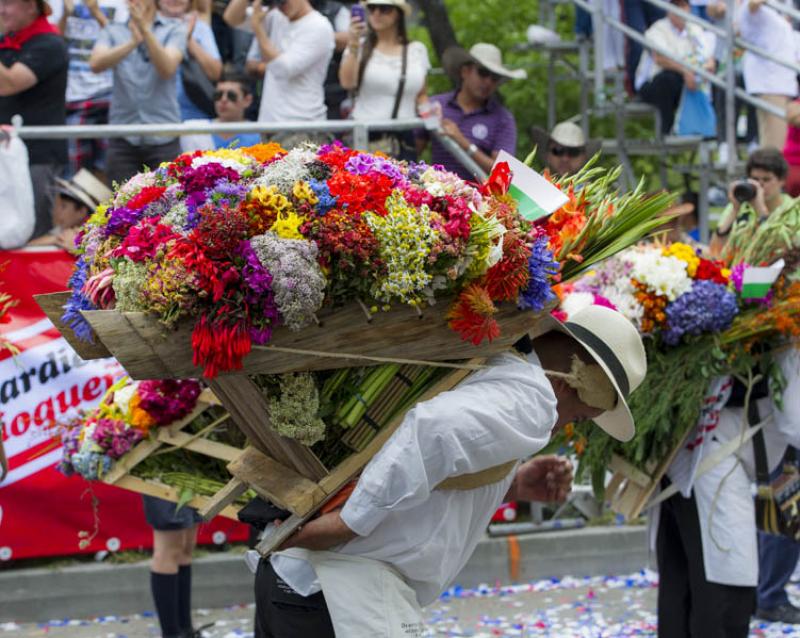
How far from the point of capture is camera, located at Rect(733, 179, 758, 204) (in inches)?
303

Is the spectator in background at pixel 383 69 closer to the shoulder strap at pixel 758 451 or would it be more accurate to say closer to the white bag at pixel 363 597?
the shoulder strap at pixel 758 451

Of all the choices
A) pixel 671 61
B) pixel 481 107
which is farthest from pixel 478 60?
pixel 671 61

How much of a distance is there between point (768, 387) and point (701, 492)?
1.84ft

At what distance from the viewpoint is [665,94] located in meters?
11.3

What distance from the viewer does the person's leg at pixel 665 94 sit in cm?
1114

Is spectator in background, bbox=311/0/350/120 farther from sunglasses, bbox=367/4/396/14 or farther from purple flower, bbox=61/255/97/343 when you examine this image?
purple flower, bbox=61/255/97/343

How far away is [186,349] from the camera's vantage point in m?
3.26

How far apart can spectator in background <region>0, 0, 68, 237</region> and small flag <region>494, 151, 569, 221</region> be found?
5339mm

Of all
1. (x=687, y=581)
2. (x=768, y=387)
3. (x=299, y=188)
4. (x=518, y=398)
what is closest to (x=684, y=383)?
(x=768, y=387)

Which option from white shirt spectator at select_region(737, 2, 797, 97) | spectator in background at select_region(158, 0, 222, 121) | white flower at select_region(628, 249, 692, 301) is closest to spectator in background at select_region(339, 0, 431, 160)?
spectator in background at select_region(158, 0, 222, 121)

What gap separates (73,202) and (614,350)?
4404 mm

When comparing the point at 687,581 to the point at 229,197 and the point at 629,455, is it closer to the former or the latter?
the point at 629,455

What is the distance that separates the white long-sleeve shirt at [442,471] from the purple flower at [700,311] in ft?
6.33

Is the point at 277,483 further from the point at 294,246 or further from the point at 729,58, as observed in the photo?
the point at 729,58
